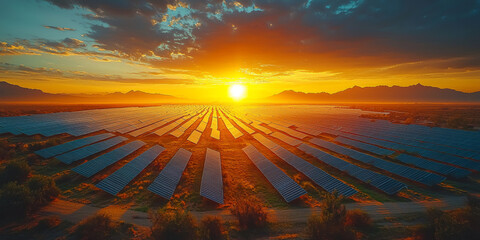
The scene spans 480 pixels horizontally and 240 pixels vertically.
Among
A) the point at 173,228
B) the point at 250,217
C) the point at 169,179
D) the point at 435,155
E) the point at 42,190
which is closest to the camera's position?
the point at 173,228

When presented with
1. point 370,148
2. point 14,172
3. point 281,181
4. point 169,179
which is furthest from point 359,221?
point 14,172

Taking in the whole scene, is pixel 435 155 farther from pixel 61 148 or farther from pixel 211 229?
pixel 61 148

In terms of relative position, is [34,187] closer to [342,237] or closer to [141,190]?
[141,190]

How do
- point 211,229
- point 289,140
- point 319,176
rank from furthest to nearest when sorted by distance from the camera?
point 289,140
point 319,176
point 211,229

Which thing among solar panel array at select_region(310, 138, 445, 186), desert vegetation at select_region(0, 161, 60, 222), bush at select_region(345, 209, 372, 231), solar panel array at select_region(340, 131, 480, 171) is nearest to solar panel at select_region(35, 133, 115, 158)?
desert vegetation at select_region(0, 161, 60, 222)

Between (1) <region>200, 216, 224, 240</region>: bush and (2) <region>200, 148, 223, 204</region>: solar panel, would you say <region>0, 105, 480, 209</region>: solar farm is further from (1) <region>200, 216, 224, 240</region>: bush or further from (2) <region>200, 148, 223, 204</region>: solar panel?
(1) <region>200, 216, 224, 240</region>: bush

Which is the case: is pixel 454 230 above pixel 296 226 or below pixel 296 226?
above

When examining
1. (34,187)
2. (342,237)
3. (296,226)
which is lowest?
(296,226)

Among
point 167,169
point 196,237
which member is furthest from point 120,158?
point 196,237
